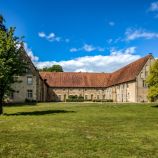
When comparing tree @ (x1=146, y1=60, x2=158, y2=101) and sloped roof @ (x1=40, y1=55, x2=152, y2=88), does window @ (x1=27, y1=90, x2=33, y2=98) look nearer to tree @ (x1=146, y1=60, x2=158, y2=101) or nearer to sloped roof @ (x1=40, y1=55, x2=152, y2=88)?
sloped roof @ (x1=40, y1=55, x2=152, y2=88)

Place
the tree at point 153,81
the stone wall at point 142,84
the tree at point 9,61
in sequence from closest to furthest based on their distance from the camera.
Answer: the tree at point 9,61, the tree at point 153,81, the stone wall at point 142,84

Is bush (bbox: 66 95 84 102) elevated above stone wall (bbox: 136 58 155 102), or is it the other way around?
stone wall (bbox: 136 58 155 102)

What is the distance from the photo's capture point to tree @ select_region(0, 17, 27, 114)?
1266 inches

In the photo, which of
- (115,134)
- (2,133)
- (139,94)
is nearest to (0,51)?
(2,133)

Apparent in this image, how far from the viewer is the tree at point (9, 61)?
3216 centimetres

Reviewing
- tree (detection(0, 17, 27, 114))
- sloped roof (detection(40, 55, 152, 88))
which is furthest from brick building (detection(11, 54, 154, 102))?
tree (detection(0, 17, 27, 114))

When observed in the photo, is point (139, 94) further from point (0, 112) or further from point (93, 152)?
point (93, 152)

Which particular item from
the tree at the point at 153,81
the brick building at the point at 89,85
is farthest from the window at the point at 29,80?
the tree at the point at 153,81

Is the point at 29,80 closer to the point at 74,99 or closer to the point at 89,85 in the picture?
the point at 74,99

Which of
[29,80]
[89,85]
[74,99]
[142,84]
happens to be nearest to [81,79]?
[89,85]

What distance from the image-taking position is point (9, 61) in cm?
3250

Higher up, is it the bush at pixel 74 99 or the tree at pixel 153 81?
the tree at pixel 153 81

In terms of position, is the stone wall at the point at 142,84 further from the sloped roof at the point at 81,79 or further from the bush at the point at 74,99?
the bush at the point at 74,99

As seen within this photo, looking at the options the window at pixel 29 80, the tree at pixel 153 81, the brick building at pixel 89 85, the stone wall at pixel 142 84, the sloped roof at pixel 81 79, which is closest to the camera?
the tree at pixel 153 81
